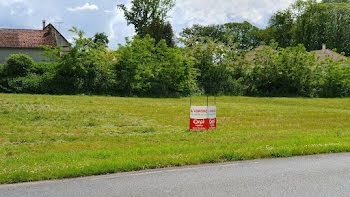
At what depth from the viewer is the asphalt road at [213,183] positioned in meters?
5.90

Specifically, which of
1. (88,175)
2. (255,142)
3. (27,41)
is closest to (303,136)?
(255,142)

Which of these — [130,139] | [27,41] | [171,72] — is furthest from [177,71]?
[27,41]

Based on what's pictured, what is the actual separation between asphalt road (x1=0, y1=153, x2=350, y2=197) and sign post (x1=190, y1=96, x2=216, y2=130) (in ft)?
17.0

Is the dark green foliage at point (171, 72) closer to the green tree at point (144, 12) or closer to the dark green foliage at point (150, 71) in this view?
the dark green foliage at point (150, 71)

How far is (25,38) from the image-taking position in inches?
2096

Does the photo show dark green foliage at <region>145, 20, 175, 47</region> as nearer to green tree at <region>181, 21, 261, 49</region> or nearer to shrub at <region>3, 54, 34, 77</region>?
shrub at <region>3, 54, 34, 77</region>

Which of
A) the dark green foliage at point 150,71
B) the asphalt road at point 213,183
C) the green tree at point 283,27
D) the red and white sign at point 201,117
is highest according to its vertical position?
the green tree at point 283,27

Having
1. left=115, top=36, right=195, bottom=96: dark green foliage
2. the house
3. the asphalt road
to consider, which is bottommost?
the asphalt road

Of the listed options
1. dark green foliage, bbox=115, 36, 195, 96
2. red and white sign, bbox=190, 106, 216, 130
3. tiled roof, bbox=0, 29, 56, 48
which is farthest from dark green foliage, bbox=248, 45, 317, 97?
tiled roof, bbox=0, 29, 56, 48

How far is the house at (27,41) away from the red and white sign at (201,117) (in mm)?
42458

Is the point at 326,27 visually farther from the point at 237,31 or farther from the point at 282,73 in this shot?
the point at 237,31

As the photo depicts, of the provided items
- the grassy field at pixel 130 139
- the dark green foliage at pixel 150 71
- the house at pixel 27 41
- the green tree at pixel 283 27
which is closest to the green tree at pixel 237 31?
the green tree at pixel 283 27

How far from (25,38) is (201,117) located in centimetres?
4775

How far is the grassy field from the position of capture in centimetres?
777
